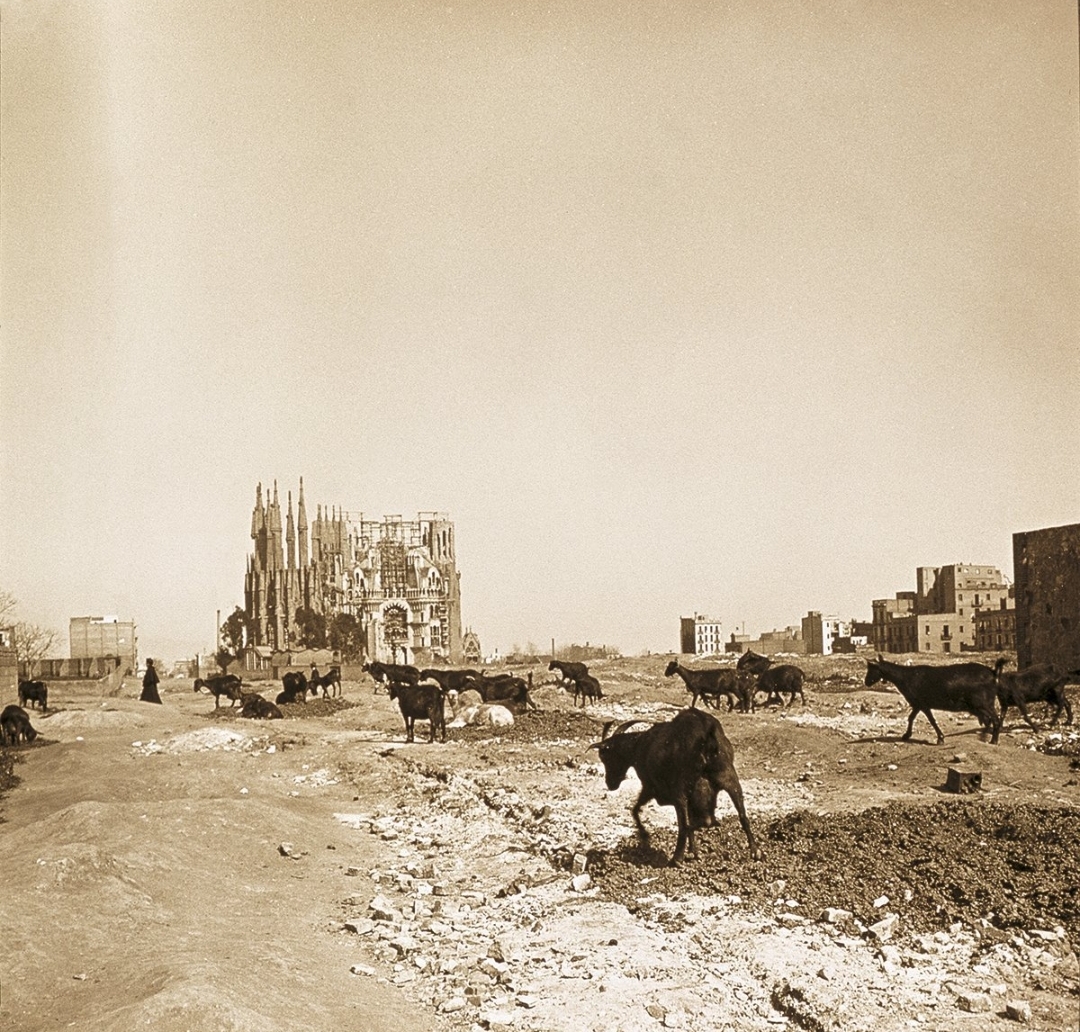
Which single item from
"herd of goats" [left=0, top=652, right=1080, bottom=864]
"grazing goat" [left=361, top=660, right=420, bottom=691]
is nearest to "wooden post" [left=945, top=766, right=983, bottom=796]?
"herd of goats" [left=0, top=652, right=1080, bottom=864]

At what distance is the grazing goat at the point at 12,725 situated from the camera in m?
22.9

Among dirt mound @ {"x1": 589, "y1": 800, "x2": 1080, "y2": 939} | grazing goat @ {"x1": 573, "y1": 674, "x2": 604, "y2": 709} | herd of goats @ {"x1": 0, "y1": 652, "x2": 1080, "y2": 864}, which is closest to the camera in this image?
dirt mound @ {"x1": 589, "y1": 800, "x2": 1080, "y2": 939}

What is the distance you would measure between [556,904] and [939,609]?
2860 inches

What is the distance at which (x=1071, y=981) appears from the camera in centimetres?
641

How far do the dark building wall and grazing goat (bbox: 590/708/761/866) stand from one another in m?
22.1

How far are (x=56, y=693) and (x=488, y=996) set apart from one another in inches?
1705

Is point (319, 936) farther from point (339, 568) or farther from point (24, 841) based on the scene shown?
point (339, 568)

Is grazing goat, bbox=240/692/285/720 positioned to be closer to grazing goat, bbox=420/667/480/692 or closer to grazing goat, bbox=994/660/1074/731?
grazing goat, bbox=420/667/480/692

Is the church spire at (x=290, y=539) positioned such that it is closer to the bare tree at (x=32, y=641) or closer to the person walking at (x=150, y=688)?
the bare tree at (x=32, y=641)

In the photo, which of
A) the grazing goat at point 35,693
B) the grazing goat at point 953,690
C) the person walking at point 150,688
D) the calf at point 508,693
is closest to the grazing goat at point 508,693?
the calf at point 508,693

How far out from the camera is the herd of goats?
9.52 m

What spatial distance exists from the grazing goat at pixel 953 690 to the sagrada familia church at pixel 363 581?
219ft

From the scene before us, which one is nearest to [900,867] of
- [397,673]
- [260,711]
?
[260,711]

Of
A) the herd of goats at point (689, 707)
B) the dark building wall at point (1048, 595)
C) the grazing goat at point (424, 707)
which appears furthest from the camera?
the dark building wall at point (1048, 595)
